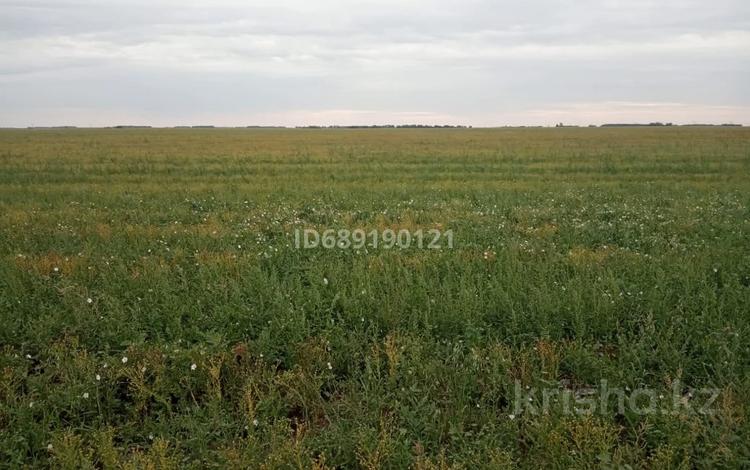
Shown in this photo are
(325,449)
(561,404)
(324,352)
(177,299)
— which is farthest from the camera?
(177,299)

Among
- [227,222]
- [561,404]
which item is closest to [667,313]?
[561,404]

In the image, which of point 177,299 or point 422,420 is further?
point 177,299

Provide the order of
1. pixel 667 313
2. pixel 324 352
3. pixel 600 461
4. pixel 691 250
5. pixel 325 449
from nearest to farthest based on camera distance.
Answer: pixel 600 461 < pixel 325 449 < pixel 324 352 < pixel 667 313 < pixel 691 250

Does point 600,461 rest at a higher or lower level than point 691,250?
lower

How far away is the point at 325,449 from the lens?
11.7 feet

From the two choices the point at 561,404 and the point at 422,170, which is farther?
the point at 422,170

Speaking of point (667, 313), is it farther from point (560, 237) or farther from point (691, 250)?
point (560, 237)

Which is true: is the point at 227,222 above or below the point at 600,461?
above

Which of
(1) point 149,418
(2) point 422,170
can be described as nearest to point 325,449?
(1) point 149,418

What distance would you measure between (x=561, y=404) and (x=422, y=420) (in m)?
1.06

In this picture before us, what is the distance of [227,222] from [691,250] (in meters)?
8.11

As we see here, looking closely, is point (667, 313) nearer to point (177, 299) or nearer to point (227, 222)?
point (177, 299)

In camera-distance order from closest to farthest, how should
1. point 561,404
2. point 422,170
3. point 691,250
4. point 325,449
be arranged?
point 325,449, point 561,404, point 691,250, point 422,170

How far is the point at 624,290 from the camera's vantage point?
18.7ft
